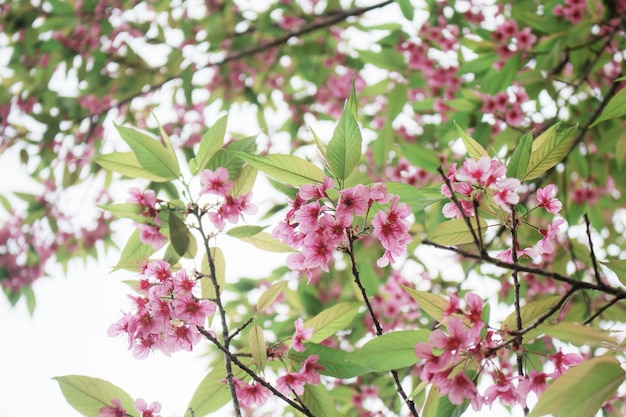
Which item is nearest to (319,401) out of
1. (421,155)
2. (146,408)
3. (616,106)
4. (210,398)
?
(210,398)

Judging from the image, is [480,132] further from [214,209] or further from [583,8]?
[214,209]

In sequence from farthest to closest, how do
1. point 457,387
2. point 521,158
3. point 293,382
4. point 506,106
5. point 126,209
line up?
1. point 506,106
2. point 126,209
3. point 293,382
4. point 521,158
5. point 457,387

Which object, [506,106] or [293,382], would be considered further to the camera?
[506,106]

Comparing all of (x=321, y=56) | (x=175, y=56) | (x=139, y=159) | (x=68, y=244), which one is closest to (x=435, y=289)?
(x=321, y=56)

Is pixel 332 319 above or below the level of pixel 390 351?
below

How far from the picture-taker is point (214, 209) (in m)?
1.09

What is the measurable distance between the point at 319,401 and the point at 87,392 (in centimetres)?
42

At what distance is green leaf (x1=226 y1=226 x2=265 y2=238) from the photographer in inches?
41.6

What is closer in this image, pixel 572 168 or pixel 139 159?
pixel 139 159

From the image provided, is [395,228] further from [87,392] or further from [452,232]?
[87,392]

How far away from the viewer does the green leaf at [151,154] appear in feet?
3.37

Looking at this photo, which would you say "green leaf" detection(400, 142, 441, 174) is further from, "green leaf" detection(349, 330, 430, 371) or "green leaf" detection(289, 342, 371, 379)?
"green leaf" detection(349, 330, 430, 371)

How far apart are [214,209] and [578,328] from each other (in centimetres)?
70

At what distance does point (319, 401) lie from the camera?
978 mm
